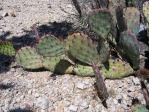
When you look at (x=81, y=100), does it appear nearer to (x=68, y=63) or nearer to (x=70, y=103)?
(x=70, y=103)

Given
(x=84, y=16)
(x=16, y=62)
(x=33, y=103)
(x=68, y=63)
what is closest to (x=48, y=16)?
(x=84, y=16)

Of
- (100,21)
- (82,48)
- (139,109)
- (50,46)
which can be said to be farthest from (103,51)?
(139,109)

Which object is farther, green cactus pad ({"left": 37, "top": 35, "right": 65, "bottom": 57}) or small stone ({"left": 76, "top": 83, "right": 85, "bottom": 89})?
small stone ({"left": 76, "top": 83, "right": 85, "bottom": 89})

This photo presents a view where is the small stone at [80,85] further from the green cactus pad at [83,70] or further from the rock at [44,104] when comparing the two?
the rock at [44,104]

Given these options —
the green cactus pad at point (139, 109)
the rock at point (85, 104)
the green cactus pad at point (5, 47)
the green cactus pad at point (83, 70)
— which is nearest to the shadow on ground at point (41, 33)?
the green cactus pad at point (5, 47)

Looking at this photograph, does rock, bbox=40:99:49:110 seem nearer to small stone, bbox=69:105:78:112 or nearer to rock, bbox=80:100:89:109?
small stone, bbox=69:105:78:112

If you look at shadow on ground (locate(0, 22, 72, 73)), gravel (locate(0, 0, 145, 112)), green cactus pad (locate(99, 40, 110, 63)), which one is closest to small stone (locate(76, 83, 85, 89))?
gravel (locate(0, 0, 145, 112))
